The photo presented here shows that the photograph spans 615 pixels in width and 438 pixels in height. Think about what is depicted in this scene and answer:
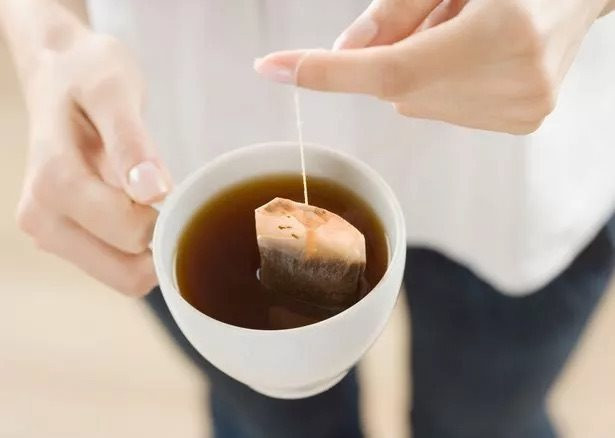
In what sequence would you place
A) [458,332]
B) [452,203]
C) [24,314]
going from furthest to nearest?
1. [24,314]
2. [458,332]
3. [452,203]

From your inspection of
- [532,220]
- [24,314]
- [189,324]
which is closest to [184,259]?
[189,324]

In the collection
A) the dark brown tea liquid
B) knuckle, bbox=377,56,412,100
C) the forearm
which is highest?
knuckle, bbox=377,56,412,100

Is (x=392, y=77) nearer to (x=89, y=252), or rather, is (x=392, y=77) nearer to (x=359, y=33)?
(x=359, y=33)

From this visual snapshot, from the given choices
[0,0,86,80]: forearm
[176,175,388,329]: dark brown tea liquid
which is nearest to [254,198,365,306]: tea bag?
[176,175,388,329]: dark brown tea liquid

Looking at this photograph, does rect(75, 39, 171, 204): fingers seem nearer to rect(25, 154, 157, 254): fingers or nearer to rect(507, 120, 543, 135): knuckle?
rect(25, 154, 157, 254): fingers

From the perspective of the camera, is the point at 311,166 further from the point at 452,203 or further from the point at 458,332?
the point at 458,332

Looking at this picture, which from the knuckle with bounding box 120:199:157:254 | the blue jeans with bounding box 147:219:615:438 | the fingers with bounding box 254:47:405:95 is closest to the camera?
the fingers with bounding box 254:47:405:95

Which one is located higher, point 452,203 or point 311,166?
point 311,166

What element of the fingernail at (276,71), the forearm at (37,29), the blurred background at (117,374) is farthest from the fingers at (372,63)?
the blurred background at (117,374)
